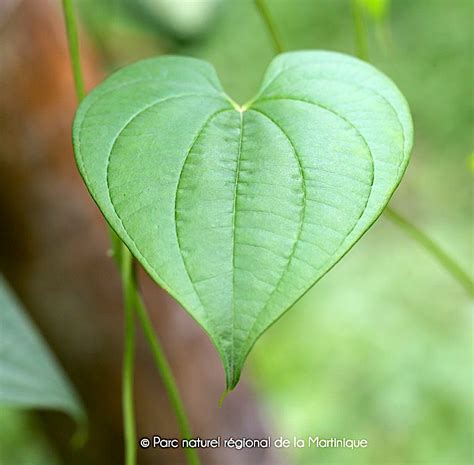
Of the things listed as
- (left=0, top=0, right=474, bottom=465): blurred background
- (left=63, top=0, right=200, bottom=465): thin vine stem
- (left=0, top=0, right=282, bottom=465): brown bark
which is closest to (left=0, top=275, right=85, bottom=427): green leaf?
(left=63, top=0, right=200, bottom=465): thin vine stem

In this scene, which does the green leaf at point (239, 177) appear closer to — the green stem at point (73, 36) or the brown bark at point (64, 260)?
the green stem at point (73, 36)

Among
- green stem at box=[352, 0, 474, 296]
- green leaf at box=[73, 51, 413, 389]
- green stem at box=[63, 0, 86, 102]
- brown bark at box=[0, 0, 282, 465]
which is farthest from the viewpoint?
brown bark at box=[0, 0, 282, 465]

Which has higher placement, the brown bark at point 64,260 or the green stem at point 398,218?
the brown bark at point 64,260

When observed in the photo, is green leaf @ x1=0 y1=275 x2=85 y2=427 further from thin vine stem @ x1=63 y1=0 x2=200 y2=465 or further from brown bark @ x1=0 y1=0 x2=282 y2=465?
brown bark @ x1=0 y1=0 x2=282 y2=465

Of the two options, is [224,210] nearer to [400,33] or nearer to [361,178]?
[361,178]

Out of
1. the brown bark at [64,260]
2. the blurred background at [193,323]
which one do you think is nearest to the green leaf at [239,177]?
the blurred background at [193,323]

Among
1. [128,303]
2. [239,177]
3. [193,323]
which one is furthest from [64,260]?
[239,177]

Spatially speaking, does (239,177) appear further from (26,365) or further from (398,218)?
(26,365)
